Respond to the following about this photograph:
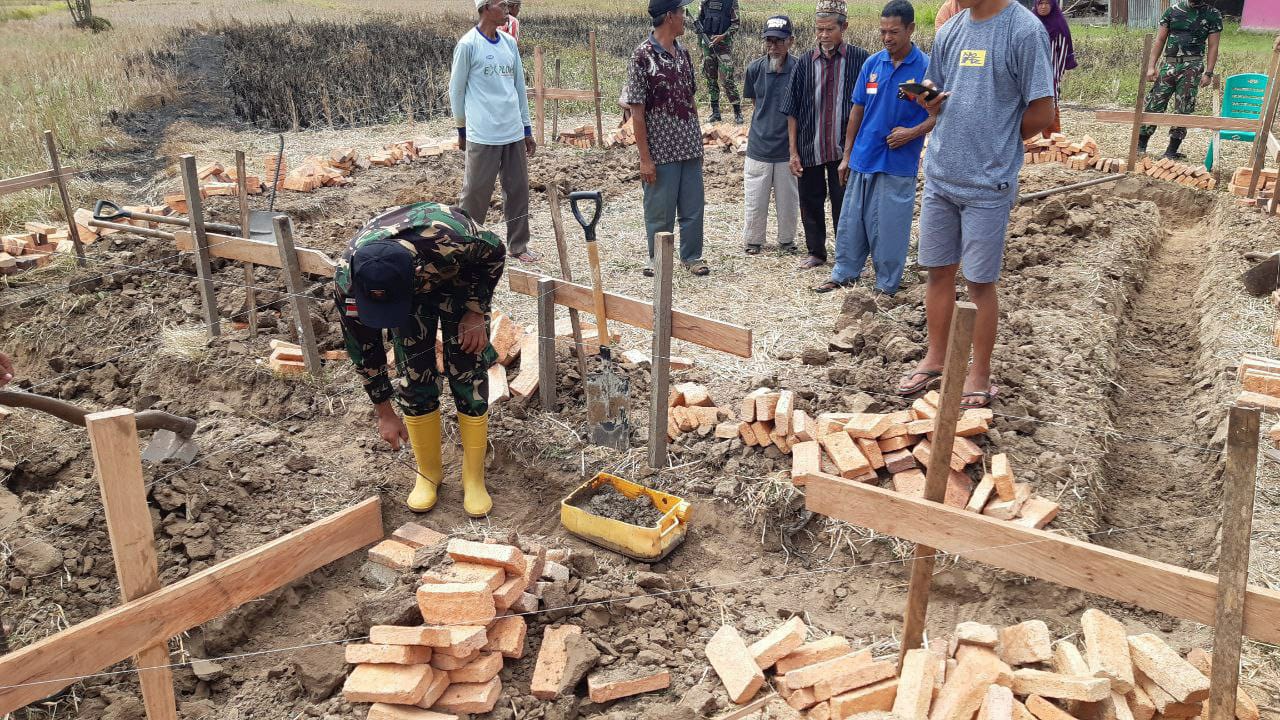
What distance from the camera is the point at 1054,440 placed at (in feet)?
14.4

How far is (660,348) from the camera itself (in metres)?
4.32

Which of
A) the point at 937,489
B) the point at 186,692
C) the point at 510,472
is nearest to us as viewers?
the point at 937,489

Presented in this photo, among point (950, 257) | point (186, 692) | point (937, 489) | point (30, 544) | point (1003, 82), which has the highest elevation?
point (1003, 82)

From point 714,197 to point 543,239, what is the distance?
7.70 feet

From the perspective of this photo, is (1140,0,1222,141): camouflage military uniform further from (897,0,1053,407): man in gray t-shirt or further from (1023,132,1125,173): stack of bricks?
(897,0,1053,407): man in gray t-shirt

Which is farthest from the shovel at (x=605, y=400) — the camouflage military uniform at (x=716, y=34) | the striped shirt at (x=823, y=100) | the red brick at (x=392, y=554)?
the camouflage military uniform at (x=716, y=34)

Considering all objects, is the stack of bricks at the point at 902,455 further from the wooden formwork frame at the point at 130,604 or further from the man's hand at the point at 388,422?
the wooden formwork frame at the point at 130,604

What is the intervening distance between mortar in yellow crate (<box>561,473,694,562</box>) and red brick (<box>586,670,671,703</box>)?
77 cm

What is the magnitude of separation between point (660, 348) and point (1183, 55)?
9.31 metres

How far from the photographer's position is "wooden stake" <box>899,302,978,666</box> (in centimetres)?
247

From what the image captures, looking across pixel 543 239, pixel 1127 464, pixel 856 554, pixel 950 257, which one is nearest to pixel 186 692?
pixel 856 554

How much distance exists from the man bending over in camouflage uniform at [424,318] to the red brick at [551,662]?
1.14 metres

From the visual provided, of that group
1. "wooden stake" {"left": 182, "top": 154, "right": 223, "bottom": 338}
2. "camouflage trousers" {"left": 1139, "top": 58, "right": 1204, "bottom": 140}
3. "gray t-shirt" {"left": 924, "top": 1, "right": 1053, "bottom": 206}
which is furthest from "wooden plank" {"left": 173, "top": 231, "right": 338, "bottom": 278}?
"camouflage trousers" {"left": 1139, "top": 58, "right": 1204, "bottom": 140}

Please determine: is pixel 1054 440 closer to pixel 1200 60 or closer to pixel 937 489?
pixel 937 489
